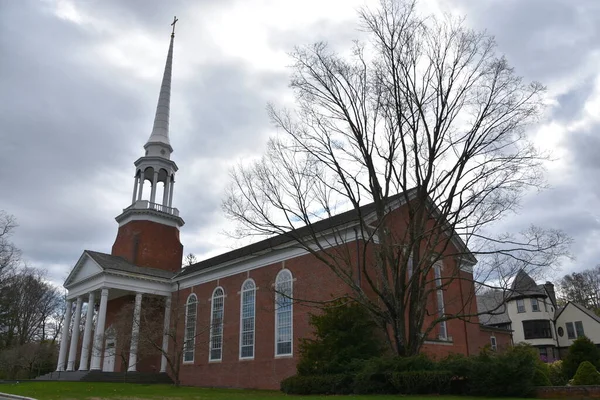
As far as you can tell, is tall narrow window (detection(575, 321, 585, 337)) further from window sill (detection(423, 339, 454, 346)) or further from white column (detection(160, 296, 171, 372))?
white column (detection(160, 296, 171, 372))

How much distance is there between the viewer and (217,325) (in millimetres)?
32094

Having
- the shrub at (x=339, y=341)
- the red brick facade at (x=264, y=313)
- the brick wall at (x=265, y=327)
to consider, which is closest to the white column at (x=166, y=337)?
the red brick facade at (x=264, y=313)

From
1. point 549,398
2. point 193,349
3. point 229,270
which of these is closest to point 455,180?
point 549,398

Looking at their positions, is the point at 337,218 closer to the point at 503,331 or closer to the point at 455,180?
the point at 455,180

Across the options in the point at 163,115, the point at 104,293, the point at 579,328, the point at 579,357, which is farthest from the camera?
the point at 579,328

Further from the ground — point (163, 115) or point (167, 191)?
point (163, 115)

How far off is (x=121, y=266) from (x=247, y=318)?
11.7 m

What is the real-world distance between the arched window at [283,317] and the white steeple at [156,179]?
17.2 metres

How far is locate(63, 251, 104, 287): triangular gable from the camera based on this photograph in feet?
118

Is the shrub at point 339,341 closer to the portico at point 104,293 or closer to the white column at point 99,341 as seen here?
the portico at point 104,293

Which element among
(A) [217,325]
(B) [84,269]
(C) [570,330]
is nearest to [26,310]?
(B) [84,269]

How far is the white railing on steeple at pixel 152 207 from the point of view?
41.1m

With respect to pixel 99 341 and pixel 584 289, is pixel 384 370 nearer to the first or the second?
pixel 99 341

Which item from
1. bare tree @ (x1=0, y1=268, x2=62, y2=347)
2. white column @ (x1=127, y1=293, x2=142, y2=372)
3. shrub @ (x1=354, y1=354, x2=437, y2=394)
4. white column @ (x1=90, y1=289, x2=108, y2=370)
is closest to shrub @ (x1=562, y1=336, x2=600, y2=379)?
shrub @ (x1=354, y1=354, x2=437, y2=394)
